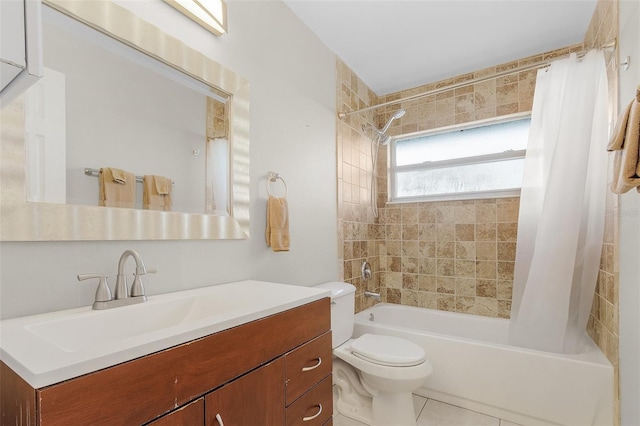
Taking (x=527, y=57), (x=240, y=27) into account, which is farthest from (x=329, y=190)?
(x=527, y=57)

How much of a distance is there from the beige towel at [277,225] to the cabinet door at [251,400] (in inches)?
29.5

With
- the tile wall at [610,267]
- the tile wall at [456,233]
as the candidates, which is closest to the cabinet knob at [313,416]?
the tile wall at [610,267]

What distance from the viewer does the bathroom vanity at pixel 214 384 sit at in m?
0.56

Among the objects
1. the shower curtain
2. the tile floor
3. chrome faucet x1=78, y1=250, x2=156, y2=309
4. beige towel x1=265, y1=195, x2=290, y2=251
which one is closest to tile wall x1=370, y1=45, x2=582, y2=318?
the shower curtain

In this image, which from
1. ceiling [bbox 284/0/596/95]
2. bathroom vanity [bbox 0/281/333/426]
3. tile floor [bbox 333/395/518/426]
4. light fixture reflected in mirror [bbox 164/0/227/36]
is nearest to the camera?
bathroom vanity [bbox 0/281/333/426]

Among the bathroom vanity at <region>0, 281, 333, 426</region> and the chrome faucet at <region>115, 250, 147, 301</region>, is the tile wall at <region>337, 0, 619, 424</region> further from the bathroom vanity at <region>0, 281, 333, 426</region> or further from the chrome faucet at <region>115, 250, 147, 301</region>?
the chrome faucet at <region>115, 250, 147, 301</region>

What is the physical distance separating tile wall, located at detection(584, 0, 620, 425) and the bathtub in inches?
2.9

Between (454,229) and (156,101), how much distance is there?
241 centimetres

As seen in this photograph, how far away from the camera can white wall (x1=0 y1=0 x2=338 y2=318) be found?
94 cm

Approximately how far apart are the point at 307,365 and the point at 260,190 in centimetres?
94

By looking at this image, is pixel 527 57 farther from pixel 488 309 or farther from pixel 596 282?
pixel 488 309

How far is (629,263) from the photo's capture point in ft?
4.66

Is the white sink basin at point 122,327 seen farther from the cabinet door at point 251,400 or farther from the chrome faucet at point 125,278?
the cabinet door at point 251,400

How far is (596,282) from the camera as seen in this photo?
5.91ft
